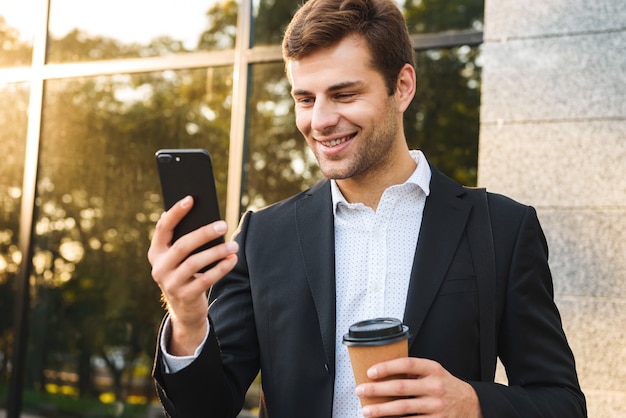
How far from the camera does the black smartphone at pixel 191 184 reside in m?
1.66

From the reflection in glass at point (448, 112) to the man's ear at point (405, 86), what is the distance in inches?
72.4

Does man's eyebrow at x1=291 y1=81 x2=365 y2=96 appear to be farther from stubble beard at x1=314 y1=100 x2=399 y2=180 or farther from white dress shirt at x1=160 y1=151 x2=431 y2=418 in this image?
white dress shirt at x1=160 y1=151 x2=431 y2=418

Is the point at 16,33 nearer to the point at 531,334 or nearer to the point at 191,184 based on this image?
the point at 191,184

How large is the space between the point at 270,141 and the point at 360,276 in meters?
2.78

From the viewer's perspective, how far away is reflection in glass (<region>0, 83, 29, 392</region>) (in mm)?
5621

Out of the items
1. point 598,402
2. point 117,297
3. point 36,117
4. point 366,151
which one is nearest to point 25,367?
point 117,297

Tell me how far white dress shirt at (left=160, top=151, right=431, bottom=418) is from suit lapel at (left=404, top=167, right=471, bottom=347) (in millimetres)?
56

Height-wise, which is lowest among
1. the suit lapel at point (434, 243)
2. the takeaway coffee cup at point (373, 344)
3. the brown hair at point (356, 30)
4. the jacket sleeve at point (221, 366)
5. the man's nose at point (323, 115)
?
the jacket sleeve at point (221, 366)

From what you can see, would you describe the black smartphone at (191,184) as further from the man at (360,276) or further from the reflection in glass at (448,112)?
the reflection in glass at (448,112)

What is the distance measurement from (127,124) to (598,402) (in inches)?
135

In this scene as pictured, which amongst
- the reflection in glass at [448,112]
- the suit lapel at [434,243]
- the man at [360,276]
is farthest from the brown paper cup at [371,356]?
the reflection in glass at [448,112]

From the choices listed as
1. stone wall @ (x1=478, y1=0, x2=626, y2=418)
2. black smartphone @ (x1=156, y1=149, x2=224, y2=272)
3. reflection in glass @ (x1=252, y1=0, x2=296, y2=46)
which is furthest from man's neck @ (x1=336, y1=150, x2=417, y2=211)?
reflection in glass @ (x1=252, y1=0, x2=296, y2=46)

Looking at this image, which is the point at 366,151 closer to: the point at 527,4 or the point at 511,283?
the point at 511,283

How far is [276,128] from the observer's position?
4.80 meters
